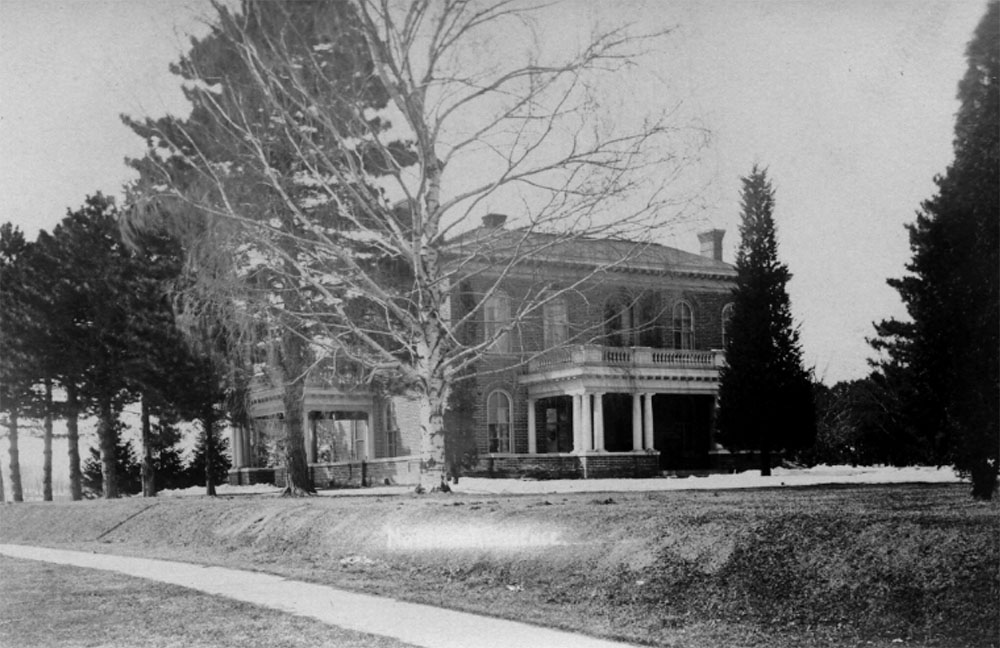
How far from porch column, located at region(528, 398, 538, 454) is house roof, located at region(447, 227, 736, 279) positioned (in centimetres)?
1503

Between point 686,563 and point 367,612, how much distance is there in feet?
10.0

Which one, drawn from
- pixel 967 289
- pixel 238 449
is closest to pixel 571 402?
pixel 238 449

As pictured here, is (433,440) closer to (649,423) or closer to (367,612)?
(367,612)

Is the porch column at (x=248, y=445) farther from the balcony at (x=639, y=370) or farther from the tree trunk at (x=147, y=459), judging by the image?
the balcony at (x=639, y=370)

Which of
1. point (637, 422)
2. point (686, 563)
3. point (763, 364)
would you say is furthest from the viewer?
point (637, 422)

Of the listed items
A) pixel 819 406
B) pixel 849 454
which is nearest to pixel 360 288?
pixel 819 406

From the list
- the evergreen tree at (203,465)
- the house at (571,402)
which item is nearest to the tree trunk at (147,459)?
the house at (571,402)

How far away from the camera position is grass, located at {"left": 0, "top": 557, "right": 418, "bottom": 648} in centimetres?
814

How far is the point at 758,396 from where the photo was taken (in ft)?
67.0

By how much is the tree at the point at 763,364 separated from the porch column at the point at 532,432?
12.1 m

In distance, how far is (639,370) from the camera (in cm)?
3047

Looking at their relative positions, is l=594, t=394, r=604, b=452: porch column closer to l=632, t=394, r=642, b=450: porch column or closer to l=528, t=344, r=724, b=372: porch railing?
l=632, t=394, r=642, b=450: porch column

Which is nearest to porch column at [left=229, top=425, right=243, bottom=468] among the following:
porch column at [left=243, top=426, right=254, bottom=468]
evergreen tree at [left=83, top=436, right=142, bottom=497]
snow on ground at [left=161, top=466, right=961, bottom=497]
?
porch column at [left=243, top=426, right=254, bottom=468]

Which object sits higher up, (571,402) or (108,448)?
(571,402)
